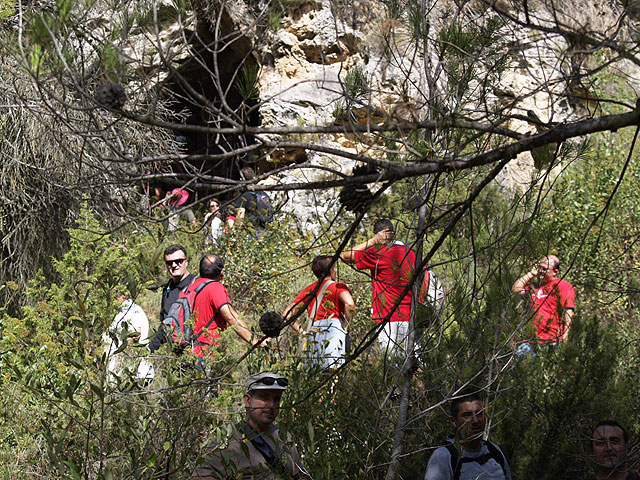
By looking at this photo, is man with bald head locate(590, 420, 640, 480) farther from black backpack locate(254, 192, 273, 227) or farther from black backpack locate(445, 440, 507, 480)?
black backpack locate(254, 192, 273, 227)

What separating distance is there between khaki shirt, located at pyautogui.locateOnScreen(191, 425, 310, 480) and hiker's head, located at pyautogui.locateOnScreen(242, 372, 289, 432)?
81 mm

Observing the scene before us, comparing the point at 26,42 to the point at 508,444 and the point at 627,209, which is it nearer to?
the point at 508,444

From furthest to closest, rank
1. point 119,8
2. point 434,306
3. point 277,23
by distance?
1. point 434,306
2. point 119,8
3. point 277,23

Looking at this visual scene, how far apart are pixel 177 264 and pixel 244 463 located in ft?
8.44

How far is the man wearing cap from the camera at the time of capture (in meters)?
2.96

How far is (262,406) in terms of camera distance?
350cm

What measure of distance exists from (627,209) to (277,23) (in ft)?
25.8

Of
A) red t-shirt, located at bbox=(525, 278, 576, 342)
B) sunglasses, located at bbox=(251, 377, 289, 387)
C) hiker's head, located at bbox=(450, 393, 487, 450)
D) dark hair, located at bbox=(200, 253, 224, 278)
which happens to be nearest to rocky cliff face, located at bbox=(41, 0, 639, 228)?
red t-shirt, located at bbox=(525, 278, 576, 342)

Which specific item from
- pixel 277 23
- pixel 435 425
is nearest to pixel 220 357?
pixel 435 425

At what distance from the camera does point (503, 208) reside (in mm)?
3617

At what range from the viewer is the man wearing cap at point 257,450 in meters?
2.96

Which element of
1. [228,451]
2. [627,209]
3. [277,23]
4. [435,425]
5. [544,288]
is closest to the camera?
[277,23]

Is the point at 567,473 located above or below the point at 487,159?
below

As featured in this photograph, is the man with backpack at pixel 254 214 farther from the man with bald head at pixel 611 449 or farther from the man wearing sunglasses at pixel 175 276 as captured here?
the man with bald head at pixel 611 449
